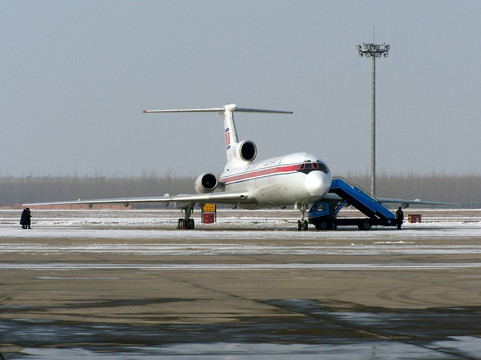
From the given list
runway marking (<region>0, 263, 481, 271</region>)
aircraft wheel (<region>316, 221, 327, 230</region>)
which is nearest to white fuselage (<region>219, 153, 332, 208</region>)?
aircraft wheel (<region>316, 221, 327, 230</region>)

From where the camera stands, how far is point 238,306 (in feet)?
39.5

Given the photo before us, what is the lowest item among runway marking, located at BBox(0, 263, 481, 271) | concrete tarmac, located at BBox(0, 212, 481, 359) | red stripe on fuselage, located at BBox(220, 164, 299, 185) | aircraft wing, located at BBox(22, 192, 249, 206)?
concrete tarmac, located at BBox(0, 212, 481, 359)

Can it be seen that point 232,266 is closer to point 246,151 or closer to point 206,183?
point 206,183

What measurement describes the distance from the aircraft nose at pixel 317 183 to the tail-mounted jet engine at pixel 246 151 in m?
11.1

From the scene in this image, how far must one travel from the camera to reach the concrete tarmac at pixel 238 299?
30.8 feet

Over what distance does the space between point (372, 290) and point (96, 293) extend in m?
4.42

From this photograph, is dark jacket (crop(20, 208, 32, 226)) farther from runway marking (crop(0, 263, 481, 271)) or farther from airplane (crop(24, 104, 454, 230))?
runway marking (crop(0, 263, 481, 271))

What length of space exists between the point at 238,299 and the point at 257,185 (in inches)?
1373

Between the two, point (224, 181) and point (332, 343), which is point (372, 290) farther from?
point (224, 181)

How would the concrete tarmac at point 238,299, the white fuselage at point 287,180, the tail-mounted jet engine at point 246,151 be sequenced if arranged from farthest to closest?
the tail-mounted jet engine at point 246,151, the white fuselage at point 287,180, the concrete tarmac at point 238,299

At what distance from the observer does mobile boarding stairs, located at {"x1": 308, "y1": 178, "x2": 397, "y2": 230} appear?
1879 inches

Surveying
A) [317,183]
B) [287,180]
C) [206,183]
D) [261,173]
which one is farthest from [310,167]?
[206,183]

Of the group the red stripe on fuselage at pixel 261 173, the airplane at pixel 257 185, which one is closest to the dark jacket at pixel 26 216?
the airplane at pixel 257 185

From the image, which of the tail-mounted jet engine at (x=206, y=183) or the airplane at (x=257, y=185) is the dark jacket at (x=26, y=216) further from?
the tail-mounted jet engine at (x=206, y=183)
